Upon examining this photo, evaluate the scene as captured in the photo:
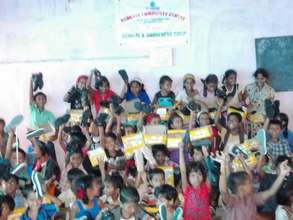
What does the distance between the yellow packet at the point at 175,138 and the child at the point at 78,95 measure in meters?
1.36

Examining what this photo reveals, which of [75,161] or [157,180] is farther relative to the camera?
[75,161]

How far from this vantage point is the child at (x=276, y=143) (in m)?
5.16

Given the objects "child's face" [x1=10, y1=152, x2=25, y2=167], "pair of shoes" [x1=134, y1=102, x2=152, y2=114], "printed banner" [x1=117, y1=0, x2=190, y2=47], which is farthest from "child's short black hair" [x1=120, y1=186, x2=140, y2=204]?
"printed banner" [x1=117, y1=0, x2=190, y2=47]

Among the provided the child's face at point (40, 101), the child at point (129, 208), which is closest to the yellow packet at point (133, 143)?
the child at point (129, 208)

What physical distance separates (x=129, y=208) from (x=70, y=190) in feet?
2.47

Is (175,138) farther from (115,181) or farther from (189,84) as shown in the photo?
(189,84)

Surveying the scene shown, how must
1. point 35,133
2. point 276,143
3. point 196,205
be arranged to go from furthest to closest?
1. point 35,133
2. point 276,143
3. point 196,205

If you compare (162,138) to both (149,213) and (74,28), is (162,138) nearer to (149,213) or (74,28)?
(149,213)

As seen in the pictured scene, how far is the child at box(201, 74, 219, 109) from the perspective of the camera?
20.4ft

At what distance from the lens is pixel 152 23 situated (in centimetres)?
656

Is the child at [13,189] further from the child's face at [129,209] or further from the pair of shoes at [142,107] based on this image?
the pair of shoes at [142,107]

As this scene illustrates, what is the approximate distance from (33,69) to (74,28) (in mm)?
663

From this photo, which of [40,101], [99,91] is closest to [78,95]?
[99,91]

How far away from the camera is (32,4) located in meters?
6.69
